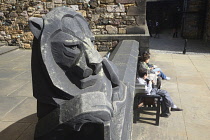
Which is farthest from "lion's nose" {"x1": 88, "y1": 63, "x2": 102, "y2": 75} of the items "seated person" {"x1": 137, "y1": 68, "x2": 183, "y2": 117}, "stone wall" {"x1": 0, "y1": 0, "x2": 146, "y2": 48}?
"stone wall" {"x1": 0, "y1": 0, "x2": 146, "y2": 48}

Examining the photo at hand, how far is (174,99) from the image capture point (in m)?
3.89

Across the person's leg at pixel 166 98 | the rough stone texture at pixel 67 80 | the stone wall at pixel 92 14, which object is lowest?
the person's leg at pixel 166 98

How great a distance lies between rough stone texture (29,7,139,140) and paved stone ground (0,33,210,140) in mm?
1268

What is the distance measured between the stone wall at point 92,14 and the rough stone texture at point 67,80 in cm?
529

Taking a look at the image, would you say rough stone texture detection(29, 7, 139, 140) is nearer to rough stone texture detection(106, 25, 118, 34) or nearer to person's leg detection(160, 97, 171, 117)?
person's leg detection(160, 97, 171, 117)

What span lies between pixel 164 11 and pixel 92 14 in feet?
48.3

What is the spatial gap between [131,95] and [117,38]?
455cm

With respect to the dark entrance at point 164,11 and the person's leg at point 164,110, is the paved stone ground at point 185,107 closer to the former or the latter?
the person's leg at point 164,110

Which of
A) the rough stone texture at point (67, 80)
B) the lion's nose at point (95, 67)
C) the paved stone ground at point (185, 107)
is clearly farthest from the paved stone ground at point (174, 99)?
the lion's nose at point (95, 67)

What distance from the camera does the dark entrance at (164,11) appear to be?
750 inches

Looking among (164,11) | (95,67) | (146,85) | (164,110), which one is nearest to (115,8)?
(146,85)

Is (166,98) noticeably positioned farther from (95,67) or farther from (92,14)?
(92,14)

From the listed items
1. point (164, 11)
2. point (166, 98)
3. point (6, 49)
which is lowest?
point (166, 98)

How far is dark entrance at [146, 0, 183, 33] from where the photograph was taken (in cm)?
1906
